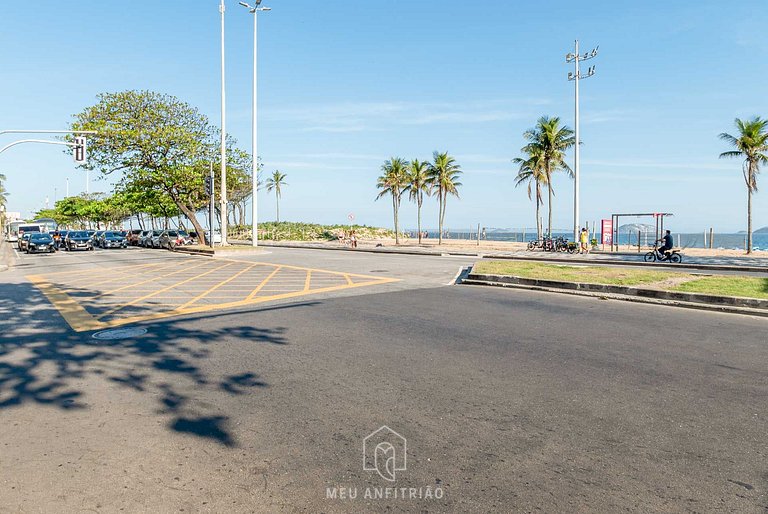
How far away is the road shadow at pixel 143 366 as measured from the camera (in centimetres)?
461

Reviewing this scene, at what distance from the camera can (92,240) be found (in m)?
39.8

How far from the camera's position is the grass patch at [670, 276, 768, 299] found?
36.0 ft

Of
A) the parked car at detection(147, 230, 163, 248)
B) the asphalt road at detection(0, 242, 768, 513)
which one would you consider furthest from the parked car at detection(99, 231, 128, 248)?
the asphalt road at detection(0, 242, 768, 513)

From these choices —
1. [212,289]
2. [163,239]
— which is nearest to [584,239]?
[212,289]

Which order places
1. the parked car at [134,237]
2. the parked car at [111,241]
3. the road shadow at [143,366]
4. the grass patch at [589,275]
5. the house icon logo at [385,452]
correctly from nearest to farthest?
1. the house icon logo at [385,452]
2. the road shadow at [143,366]
3. the grass patch at [589,275]
4. the parked car at [111,241]
5. the parked car at [134,237]

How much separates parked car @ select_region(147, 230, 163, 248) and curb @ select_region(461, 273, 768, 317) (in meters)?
35.7

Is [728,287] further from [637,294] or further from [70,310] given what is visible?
[70,310]

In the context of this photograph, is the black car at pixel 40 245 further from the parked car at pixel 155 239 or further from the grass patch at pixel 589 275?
the grass patch at pixel 589 275

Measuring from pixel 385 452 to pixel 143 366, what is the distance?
3.61 m

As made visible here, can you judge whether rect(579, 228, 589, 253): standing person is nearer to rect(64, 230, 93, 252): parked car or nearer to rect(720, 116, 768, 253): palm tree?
rect(720, 116, 768, 253): palm tree

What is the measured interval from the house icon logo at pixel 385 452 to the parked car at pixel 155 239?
4389 cm

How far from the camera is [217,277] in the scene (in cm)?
1689

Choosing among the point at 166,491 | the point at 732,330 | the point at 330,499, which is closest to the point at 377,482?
the point at 330,499

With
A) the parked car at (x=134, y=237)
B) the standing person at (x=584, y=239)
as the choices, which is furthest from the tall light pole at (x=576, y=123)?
the parked car at (x=134, y=237)
